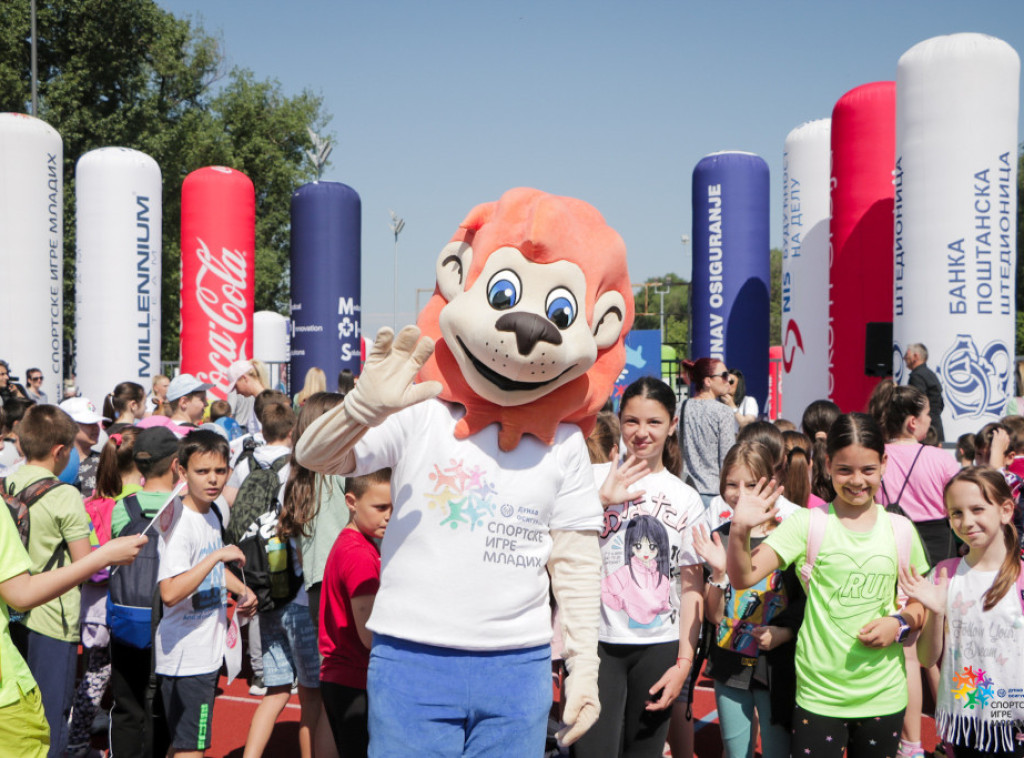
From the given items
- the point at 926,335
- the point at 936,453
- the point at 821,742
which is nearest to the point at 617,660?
the point at 821,742

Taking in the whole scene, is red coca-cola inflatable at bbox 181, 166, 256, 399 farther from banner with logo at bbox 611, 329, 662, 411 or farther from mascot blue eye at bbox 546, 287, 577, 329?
mascot blue eye at bbox 546, 287, 577, 329

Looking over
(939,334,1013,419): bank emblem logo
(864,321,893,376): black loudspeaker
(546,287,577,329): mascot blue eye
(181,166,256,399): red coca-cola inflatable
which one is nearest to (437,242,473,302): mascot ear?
(546,287,577,329): mascot blue eye

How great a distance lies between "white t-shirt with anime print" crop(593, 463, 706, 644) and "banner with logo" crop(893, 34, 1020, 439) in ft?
22.6

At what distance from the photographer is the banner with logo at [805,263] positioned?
13.8 meters

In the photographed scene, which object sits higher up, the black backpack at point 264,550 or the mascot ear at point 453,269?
the mascot ear at point 453,269

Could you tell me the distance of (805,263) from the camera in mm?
14070

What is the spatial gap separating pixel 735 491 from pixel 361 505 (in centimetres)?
149

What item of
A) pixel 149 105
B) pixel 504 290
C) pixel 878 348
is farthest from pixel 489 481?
pixel 149 105

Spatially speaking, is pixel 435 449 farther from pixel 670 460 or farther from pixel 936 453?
pixel 936 453

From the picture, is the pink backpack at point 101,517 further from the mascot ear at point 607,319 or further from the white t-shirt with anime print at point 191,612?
the mascot ear at point 607,319

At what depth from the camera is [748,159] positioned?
13773 millimetres

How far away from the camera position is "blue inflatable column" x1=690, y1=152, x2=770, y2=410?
45.1 feet

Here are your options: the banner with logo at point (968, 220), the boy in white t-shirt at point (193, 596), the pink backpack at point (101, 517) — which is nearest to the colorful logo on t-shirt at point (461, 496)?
the boy in white t-shirt at point (193, 596)

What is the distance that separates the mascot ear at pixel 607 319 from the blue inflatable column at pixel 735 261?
11093 millimetres
